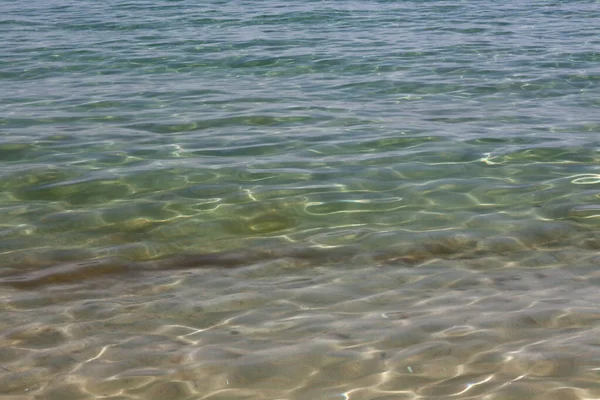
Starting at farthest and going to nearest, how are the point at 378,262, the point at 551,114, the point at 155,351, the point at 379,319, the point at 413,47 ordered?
the point at 413,47
the point at 551,114
the point at 378,262
the point at 379,319
the point at 155,351

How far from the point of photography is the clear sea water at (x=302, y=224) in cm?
427

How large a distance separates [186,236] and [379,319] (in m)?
2.00

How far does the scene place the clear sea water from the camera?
14.0 feet

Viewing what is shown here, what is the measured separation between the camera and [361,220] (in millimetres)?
6586

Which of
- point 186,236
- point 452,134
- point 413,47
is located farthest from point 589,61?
point 186,236

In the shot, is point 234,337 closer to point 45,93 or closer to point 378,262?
point 378,262

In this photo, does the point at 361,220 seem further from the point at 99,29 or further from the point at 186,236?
the point at 99,29

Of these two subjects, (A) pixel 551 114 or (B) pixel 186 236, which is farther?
(A) pixel 551 114

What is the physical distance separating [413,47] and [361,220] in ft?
24.5

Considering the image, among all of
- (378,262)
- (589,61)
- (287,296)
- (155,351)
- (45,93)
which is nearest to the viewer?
(155,351)

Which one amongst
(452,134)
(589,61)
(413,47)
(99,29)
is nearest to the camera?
(452,134)

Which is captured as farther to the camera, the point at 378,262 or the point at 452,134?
the point at 452,134

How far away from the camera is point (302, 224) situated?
6.53 metres

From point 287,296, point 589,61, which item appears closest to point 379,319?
point 287,296
